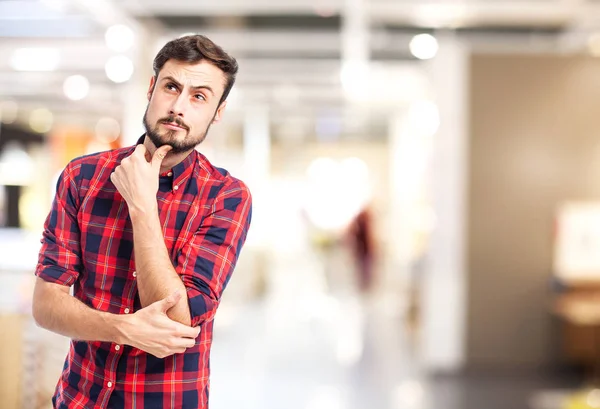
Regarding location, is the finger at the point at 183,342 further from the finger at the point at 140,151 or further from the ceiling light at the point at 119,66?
the ceiling light at the point at 119,66

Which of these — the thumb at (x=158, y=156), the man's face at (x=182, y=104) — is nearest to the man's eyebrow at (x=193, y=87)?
the man's face at (x=182, y=104)

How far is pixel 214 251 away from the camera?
1.46 meters

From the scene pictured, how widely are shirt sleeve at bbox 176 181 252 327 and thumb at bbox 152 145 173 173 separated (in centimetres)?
18

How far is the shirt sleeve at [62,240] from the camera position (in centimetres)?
145

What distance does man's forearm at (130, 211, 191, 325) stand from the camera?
1.33 metres

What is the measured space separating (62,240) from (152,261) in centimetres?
26

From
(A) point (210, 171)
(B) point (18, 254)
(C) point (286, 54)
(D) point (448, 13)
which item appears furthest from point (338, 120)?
(A) point (210, 171)

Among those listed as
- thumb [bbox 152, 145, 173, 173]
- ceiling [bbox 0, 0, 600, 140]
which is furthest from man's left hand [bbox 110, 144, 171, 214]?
ceiling [bbox 0, 0, 600, 140]

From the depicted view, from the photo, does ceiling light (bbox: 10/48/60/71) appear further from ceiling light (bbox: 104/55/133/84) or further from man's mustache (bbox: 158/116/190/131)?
man's mustache (bbox: 158/116/190/131)

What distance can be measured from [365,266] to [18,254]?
30.2 ft

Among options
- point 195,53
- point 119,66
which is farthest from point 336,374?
point 195,53

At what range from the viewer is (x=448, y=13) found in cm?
718

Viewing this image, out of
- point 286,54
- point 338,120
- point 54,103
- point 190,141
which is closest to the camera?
point 190,141

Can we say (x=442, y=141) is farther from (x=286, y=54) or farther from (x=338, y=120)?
(x=338, y=120)
